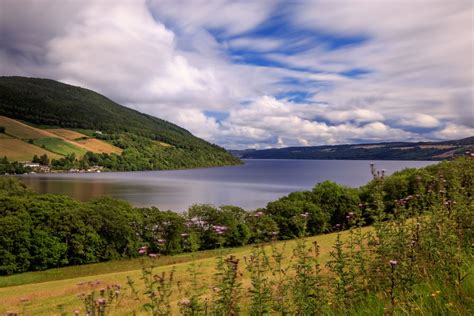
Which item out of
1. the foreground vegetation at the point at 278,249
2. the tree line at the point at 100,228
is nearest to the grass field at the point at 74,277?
the foreground vegetation at the point at 278,249

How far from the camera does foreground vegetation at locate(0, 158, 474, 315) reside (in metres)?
5.20

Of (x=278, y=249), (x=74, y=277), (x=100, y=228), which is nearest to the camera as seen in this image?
(x=278, y=249)

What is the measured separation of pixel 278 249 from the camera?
25.9m

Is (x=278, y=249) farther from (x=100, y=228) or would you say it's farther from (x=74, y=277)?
(x=100, y=228)

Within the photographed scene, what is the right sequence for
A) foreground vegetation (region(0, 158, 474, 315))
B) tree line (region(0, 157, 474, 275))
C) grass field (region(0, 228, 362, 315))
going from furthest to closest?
tree line (region(0, 157, 474, 275)) → grass field (region(0, 228, 362, 315)) → foreground vegetation (region(0, 158, 474, 315))

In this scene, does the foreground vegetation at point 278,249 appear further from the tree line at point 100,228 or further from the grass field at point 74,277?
the grass field at point 74,277

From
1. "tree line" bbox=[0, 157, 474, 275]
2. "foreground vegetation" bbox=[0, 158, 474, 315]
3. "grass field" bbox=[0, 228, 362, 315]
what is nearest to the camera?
"foreground vegetation" bbox=[0, 158, 474, 315]

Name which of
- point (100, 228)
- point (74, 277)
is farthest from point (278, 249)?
point (100, 228)

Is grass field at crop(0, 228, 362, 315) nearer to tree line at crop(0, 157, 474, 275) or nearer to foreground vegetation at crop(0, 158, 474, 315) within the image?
foreground vegetation at crop(0, 158, 474, 315)

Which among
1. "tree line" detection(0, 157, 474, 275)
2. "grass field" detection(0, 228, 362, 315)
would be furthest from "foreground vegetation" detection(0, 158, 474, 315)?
"grass field" detection(0, 228, 362, 315)

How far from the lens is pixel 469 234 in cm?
738

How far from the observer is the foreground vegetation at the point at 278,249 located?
5.20 m

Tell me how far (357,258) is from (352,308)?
1286 millimetres

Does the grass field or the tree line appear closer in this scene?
the grass field
